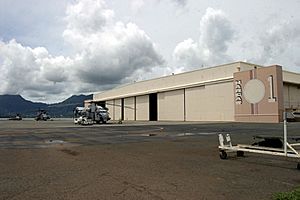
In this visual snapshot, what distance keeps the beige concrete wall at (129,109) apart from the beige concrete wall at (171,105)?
38.3 ft

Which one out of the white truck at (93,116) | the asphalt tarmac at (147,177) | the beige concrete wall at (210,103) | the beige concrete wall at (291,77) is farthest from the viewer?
the white truck at (93,116)

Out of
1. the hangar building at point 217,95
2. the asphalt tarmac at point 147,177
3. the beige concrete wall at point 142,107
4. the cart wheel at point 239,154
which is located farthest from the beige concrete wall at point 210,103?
the asphalt tarmac at point 147,177

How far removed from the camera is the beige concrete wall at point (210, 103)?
4978 centimetres

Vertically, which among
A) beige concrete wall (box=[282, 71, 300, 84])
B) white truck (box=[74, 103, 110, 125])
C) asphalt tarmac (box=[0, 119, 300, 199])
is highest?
beige concrete wall (box=[282, 71, 300, 84])

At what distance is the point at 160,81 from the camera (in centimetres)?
6825

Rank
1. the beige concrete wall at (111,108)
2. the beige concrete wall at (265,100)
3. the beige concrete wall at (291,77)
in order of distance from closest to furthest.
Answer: the beige concrete wall at (265,100)
the beige concrete wall at (291,77)
the beige concrete wall at (111,108)

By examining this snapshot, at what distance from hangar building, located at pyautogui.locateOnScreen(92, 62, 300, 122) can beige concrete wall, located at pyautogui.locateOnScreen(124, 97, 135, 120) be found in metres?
0.24

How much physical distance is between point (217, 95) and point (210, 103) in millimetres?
1976

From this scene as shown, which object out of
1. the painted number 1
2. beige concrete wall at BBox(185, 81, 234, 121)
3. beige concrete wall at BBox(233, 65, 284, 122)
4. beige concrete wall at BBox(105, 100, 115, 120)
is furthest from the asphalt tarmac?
beige concrete wall at BBox(105, 100, 115, 120)

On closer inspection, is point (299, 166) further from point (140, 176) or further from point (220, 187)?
point (140, 176)

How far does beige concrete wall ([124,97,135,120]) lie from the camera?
77.5 meters

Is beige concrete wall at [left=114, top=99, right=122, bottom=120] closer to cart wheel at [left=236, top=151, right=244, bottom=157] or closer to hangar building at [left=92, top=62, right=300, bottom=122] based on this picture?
hangar building at [left=92, top=62, right=300, bottom=122]

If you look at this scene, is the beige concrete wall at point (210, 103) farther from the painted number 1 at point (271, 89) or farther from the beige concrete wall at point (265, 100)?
the painted number 1 at point (271, 89)

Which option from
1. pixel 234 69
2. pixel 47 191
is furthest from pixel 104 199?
pixel 234 69
